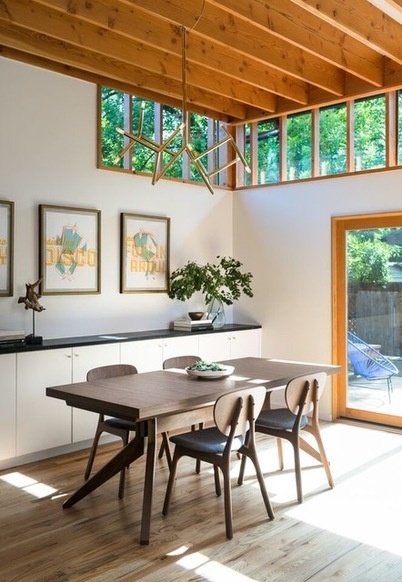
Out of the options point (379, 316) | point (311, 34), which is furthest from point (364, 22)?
point (379, 316)

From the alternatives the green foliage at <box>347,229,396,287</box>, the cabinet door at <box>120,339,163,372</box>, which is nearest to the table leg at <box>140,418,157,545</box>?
the cabinet door at <box>120,339,163,372</box>

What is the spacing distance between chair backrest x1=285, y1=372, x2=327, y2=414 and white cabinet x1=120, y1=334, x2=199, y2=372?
1.80 meters

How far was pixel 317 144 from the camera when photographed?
5.94 meters

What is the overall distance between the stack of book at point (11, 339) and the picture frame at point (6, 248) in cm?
41

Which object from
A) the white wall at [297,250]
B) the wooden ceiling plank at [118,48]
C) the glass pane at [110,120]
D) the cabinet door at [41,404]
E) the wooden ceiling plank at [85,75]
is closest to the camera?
the wooden ceiling plank at [118,48]

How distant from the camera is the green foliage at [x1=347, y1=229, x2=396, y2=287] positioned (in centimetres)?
550

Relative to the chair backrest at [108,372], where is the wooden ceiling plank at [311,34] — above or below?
above

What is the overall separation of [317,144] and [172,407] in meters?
3.72

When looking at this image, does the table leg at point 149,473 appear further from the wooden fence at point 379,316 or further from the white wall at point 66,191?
the wooden fence at point 379,316

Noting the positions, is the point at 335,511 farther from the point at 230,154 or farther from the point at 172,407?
the point at 230,154

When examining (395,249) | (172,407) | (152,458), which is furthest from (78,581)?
(395,249)

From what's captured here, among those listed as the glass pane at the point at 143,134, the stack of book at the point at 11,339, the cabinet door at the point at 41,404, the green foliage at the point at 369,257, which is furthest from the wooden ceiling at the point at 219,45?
the cabinet door at the point at 41,404

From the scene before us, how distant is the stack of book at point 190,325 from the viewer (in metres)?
5.82

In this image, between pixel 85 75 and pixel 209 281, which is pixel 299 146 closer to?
pixel 209 281
